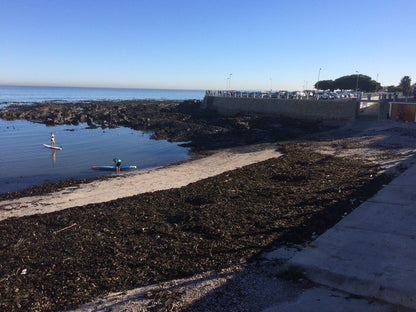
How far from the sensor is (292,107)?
135 feet

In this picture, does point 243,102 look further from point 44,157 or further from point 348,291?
point 348,291

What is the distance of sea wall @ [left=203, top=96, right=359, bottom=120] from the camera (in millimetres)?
34781

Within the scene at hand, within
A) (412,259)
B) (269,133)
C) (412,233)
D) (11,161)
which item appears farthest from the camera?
(269,133)

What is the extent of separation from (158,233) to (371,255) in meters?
5.19

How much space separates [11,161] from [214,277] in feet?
75.2

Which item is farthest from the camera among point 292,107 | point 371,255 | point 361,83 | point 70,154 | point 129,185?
point 361,83

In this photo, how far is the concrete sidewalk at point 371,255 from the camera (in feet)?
16.5

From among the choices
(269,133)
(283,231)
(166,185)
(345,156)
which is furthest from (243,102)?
(283,231)

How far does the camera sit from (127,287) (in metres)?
5.89

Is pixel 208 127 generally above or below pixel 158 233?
above

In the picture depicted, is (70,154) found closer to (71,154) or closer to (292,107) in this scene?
(71,154)

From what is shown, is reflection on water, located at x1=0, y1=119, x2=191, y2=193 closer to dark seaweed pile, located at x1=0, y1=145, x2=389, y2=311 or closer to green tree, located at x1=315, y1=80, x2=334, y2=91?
dark seaweed pile, located at x1=0, y1=145, x2=389, y2=311

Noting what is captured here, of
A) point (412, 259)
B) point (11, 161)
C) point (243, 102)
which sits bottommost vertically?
point (11, 161)

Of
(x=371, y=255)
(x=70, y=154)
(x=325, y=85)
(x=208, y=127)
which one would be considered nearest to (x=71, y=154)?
(x=70, y=154)
